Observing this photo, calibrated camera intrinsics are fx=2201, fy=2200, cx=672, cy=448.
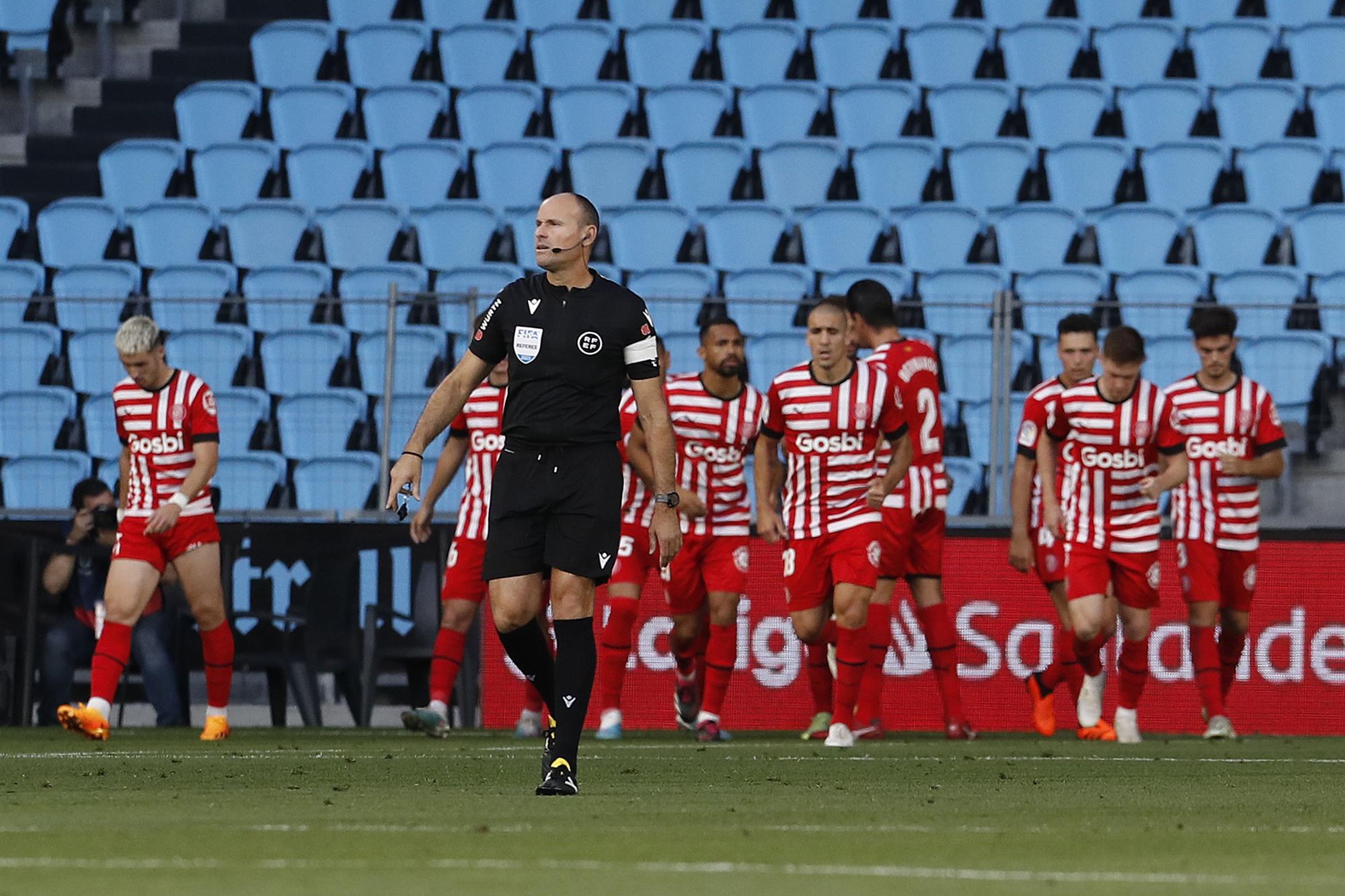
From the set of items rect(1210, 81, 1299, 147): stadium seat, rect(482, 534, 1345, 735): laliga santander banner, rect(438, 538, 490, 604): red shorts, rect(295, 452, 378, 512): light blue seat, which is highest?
rect(1210, 81, 1299, 147): stadium seat

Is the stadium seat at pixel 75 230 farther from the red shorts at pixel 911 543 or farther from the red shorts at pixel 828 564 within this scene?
the red shorts at pixel 828 564

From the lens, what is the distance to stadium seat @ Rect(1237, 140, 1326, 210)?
1741 centimetres

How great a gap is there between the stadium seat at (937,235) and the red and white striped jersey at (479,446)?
5.59m

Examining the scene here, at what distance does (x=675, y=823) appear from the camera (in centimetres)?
589

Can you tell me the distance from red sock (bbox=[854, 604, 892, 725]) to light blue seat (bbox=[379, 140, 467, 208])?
7.58 meters

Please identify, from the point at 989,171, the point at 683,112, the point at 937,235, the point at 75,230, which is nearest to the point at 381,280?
the point at 75,230

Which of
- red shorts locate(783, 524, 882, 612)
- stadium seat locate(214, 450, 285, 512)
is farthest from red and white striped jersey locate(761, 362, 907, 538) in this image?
stadium seat locate(214, 450, 285, 512)

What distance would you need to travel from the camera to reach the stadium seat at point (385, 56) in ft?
62.3

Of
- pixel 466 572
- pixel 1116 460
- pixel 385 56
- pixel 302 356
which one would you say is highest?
pixel 385 56

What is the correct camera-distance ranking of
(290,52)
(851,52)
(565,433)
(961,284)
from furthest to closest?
(290,52) → (851,52) → (961,284) → (565,433)

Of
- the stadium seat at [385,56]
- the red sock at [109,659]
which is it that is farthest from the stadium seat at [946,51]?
the red sock at [109,659]

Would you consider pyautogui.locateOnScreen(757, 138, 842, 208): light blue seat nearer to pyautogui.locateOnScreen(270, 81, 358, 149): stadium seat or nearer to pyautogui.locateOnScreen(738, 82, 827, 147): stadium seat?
pyautogui.locateOnScreen(738, 82, 827, 147): stadium seat

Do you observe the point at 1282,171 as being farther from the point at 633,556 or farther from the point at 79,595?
the point at 79,595

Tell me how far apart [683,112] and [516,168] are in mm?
1551
